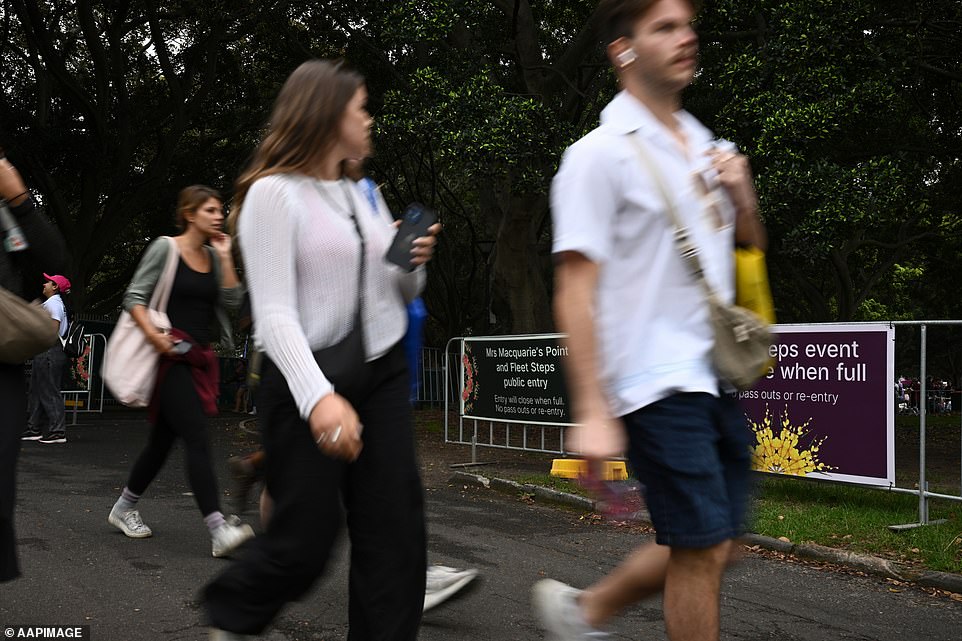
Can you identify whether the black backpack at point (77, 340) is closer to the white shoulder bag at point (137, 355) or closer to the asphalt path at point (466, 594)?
the asphalt path at point (466, 594)

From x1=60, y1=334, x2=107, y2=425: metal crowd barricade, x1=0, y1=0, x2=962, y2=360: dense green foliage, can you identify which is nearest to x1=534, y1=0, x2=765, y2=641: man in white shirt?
x1=0, y1=0, x2=962, y2=360: dense green foliage

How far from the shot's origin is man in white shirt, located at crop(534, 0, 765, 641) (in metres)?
2.47

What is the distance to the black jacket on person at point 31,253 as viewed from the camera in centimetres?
330

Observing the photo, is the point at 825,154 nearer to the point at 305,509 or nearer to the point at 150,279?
the point at 150,279

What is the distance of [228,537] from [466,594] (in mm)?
1626

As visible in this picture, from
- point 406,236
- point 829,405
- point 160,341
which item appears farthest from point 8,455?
point 829,405

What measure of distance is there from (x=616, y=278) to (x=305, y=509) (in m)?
0.97

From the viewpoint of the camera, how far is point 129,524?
609 centimetres

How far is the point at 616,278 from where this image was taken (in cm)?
258

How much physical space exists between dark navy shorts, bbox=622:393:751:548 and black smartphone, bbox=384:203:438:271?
0.72 meters

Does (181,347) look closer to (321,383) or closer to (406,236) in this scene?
(406,236)

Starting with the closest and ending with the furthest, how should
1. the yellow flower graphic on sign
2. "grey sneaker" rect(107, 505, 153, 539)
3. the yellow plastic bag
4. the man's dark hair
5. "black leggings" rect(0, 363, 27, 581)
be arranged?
the man's dark hair, the yellow plastic bag, "black leggings" rect(0, 363, 27, 581), "grey sneaker" rect(107, 505, 153, 539), the yellow flower graphic on sign

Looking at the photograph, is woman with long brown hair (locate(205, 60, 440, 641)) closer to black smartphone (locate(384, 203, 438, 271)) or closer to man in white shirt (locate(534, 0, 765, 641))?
black smartphone (locate(384, 203, 438, 271))

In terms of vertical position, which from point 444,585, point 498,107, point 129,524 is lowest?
point 129,524
